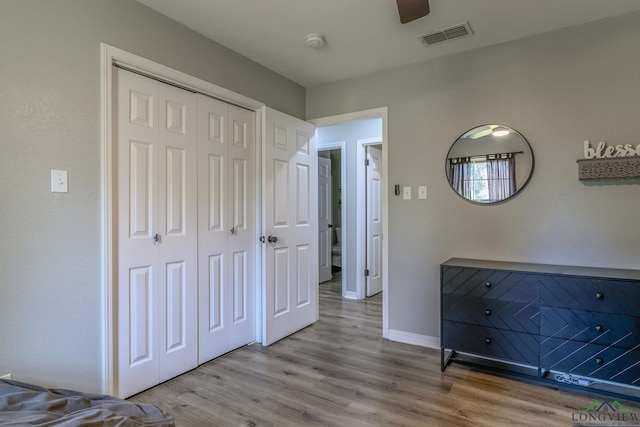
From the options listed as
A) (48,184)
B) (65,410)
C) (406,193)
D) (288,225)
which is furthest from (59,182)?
(406,193)

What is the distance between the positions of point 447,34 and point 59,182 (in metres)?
2.65

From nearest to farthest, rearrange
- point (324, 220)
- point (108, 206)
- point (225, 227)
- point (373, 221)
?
point (108, 206), point (225, 227), point (373, 221), point (324, 220)

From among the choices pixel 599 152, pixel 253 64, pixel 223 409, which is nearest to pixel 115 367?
pixel 223 409

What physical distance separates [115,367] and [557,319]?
270 cm

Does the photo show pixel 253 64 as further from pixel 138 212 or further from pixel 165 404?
pixel 165 404

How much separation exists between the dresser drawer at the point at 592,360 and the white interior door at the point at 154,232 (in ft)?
7.85

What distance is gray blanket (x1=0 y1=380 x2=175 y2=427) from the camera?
1.15 meters

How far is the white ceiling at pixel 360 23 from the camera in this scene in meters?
2.14

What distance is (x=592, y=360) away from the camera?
6.63ft

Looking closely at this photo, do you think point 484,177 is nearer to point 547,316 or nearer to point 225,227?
point 547,316

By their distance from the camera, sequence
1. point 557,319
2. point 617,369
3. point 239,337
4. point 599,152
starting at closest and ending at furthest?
1. point 617,369
2. point 557,319
3. point 599,152
4. point 239,337

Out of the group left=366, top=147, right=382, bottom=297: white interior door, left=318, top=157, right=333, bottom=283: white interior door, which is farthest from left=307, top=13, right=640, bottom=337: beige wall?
left=318, top=157, right=333, bottom=283: white interior door

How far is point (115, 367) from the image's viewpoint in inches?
79.9

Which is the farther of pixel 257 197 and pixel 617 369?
pixel 257 197
